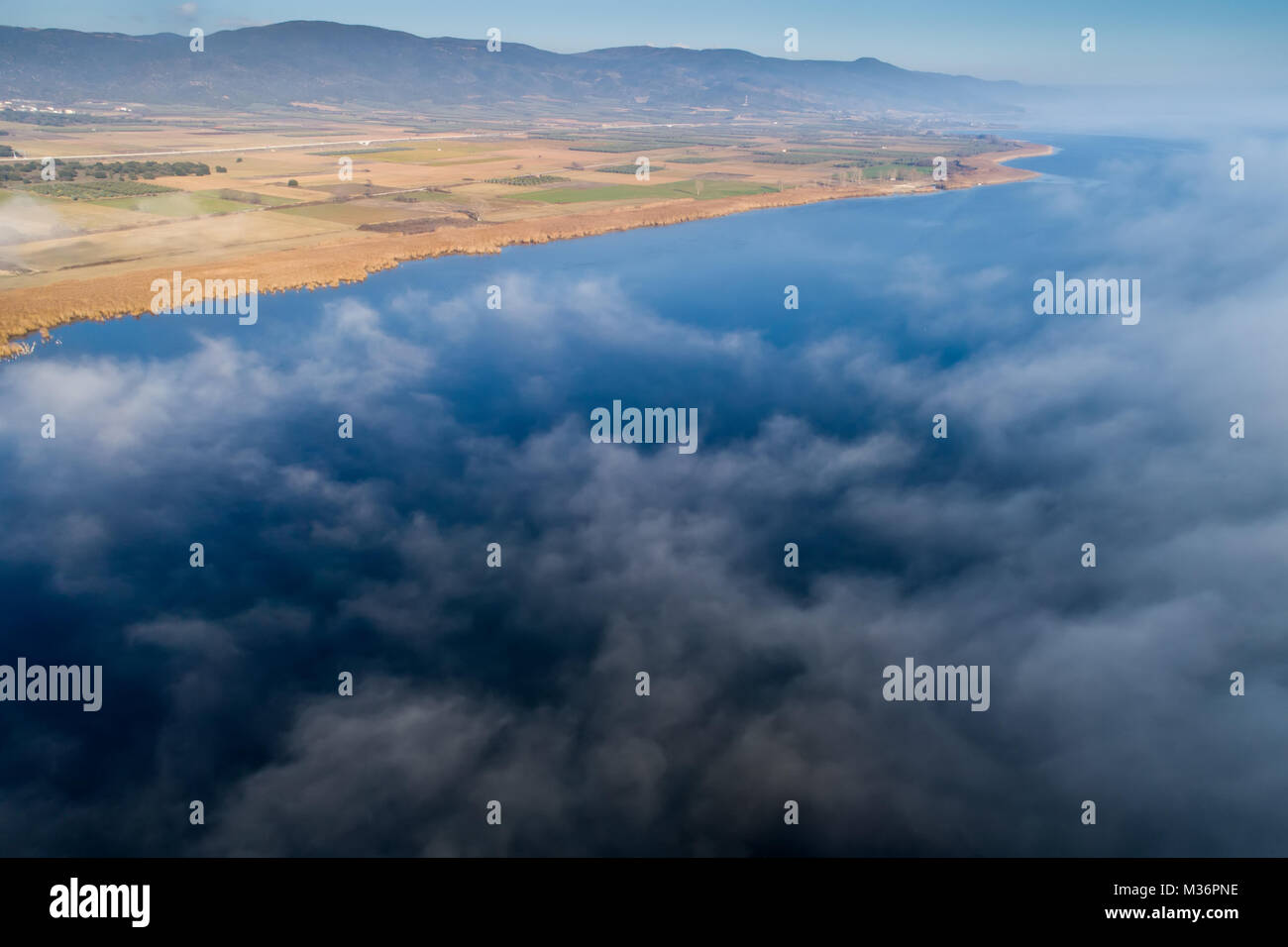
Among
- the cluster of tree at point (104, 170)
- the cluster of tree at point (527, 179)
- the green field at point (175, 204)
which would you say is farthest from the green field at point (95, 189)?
the cluster of tree at point (527, 179)

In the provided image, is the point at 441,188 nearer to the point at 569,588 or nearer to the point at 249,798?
the point at 569,588

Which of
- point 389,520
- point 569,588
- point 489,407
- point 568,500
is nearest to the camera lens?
point 569,588

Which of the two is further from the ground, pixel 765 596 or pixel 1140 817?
pixel 765 596

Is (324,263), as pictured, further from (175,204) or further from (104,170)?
(104,170)

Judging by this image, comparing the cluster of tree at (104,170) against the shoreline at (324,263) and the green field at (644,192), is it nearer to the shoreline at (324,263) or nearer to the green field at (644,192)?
the shoreline at (324,263)

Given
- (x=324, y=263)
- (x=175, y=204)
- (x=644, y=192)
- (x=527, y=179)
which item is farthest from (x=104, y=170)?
(x=644, y=192)

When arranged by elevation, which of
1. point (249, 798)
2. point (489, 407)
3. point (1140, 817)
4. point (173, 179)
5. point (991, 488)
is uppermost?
point (173, 179)

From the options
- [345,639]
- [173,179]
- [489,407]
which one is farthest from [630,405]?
[173,179]

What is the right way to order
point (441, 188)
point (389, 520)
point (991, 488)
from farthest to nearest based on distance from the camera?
point (441, 188), point (991, 488), point (389, 520)
